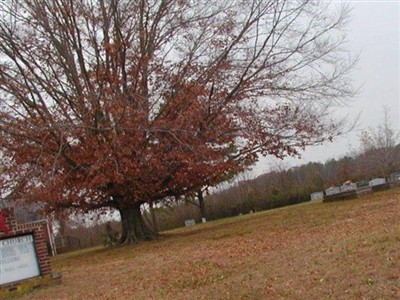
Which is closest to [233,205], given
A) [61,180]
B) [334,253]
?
[61,180]

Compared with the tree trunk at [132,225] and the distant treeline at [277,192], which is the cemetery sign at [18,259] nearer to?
the tree trunk at [132,225]

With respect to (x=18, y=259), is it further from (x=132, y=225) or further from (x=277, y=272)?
(x=132, y=225)

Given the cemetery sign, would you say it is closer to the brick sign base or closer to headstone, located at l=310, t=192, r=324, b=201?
the brick sign base

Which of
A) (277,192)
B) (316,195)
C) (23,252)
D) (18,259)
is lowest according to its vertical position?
(18,259)

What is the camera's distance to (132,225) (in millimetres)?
21734

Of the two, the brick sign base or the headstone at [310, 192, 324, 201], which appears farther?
the headstone at [310, 192, 324, 201]

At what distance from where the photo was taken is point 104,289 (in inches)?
371

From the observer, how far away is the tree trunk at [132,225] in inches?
843

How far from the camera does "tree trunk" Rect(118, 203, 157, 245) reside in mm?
21422

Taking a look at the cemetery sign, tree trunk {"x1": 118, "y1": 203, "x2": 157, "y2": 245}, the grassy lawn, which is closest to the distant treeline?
tree trunk {"x1": 118, "y1": 203, "x2": 157, "y2": 245}

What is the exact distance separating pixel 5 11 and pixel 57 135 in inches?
201

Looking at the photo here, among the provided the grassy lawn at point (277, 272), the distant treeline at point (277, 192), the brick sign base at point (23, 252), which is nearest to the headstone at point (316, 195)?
the distant treeline at point (277, 192)

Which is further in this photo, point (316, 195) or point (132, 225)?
point (316, 195)

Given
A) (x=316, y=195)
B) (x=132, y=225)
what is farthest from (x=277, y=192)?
(x=132, y=225)
